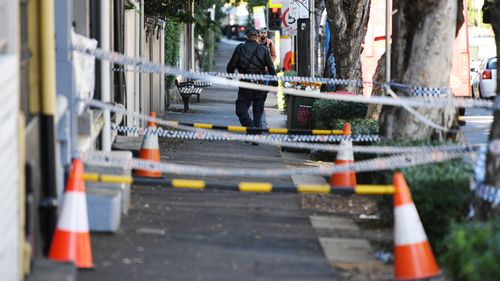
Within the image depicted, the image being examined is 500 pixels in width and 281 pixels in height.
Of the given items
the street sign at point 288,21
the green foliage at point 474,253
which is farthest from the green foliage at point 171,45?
the green foliage at point 474,253

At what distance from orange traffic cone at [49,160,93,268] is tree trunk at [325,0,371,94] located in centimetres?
1207

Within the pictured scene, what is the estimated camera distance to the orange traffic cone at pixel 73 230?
24.9 ft

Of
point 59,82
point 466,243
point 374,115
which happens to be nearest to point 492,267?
point 466,243

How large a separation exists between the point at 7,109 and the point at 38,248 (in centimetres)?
146

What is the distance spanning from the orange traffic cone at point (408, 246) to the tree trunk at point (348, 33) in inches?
463

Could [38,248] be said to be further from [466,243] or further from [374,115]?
[374,115]

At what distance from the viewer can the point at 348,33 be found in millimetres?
19641

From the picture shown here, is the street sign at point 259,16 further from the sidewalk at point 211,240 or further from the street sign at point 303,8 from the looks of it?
the sidewalk at point 211,240

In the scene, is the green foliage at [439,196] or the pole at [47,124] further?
the green foliage at [439,196]

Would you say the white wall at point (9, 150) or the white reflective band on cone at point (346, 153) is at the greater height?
the white wall at point (9, 150)

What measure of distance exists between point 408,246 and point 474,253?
128 cm

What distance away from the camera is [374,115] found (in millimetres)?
15219

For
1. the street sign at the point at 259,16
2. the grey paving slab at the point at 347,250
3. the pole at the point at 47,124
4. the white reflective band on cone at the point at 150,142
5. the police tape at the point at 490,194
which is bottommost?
the grey paving slab at the point at 347,250

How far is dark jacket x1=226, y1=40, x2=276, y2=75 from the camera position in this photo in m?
17.9
